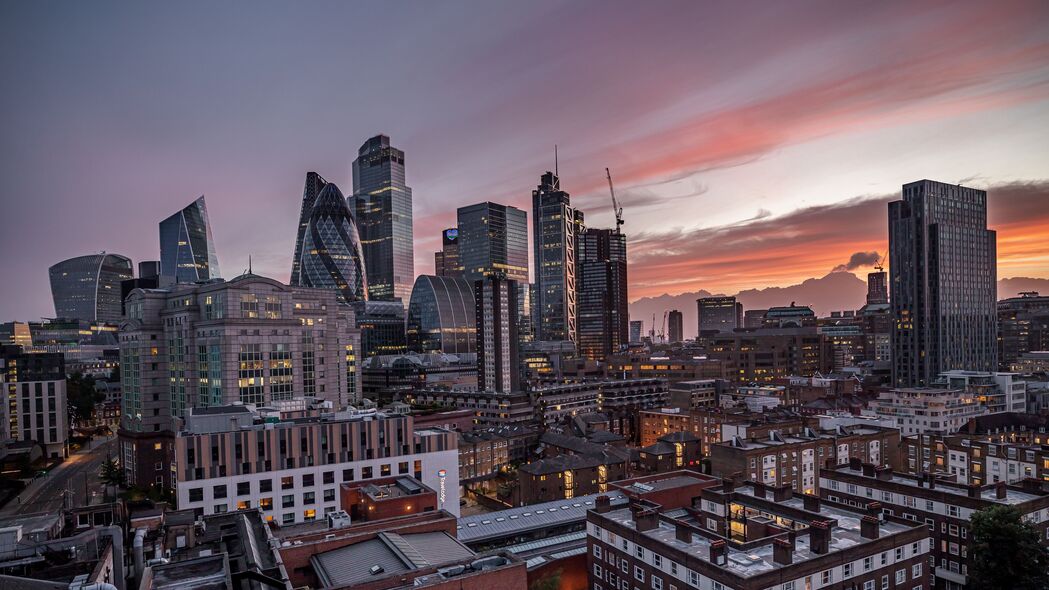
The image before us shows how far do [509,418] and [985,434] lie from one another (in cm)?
9267

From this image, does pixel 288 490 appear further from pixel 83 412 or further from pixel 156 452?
pixel 83 412

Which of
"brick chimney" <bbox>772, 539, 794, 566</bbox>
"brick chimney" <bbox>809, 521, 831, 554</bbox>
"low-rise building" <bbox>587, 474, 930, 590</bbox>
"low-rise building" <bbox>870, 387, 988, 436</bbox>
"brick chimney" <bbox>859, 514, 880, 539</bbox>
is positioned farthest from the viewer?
"low-rise building" <bbox>870, 387, 988, 436</bbox>

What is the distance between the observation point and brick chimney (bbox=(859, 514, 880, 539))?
4538 centimetres

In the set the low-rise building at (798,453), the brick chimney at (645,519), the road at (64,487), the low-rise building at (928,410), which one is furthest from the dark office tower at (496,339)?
the brick chimney at (645,519)

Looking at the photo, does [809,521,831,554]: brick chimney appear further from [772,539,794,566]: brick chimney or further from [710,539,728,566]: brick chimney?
[710,539,728,566]: brick chimney

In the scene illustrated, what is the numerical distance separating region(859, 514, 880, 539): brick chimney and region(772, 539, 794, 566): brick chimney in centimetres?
840

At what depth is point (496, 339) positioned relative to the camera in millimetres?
162000

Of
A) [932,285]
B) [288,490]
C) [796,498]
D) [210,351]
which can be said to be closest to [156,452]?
[210,351]

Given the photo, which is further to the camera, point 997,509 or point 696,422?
point 696,422

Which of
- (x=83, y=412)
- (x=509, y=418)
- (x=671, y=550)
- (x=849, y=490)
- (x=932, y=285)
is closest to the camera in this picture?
(x=671, y=550)

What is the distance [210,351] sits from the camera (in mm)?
98438

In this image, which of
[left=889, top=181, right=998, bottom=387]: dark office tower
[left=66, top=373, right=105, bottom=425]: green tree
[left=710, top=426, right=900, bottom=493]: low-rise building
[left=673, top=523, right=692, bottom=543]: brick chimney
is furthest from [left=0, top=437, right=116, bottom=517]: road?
[left=889, top=181, right=998, bottom=387]: dark office tower

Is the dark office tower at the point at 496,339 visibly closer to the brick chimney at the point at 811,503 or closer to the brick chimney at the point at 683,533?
the brick chimney at the point at 811,503

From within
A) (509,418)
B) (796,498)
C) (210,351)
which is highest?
(210,351)
